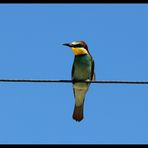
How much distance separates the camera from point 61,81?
5.48 metres

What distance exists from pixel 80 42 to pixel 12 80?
237 centimetres

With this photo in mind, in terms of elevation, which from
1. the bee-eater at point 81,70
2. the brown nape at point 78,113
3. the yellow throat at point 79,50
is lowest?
the brown nape at point 78,113

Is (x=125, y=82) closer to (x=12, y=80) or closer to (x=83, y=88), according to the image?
(x=12, y=80)

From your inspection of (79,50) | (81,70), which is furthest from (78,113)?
(79,50)

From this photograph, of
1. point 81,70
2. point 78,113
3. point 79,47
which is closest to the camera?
point 79,47

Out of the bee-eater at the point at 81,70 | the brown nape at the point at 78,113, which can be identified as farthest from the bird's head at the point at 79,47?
the brown nape at the point at 78,113

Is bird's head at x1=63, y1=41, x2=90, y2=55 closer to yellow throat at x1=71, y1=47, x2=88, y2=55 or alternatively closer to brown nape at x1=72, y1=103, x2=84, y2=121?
yellow throat at x1=71, y1=47, x2=88, y2=55

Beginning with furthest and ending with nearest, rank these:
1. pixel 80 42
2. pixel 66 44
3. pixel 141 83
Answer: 1. pixel 80 42
2. pixel 66 44
3. pixel 141 83

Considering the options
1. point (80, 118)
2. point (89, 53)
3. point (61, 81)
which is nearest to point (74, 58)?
point (89, 53)

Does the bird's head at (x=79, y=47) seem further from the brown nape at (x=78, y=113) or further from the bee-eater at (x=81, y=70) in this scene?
the brown nape at (x=78, y=113)

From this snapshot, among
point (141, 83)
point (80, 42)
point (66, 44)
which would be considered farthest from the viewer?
point (80, 42)

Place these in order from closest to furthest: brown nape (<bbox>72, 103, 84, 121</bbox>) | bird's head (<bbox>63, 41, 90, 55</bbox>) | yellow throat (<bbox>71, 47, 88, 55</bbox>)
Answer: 1. bird's head (<bbox>63, 41, 90, 55</bbox>)
2. yellow throat (<bbox>71, 47, 88, 55</bbox>)
3. brown nape (<bbox>72, 103, 84, 121</bbox>)

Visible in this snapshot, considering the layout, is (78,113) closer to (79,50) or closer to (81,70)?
(81,70)

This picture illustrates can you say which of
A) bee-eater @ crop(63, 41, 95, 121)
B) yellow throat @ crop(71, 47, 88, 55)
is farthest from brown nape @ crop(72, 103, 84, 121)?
yellow throat @ crop(71, 47, 88, 55)
